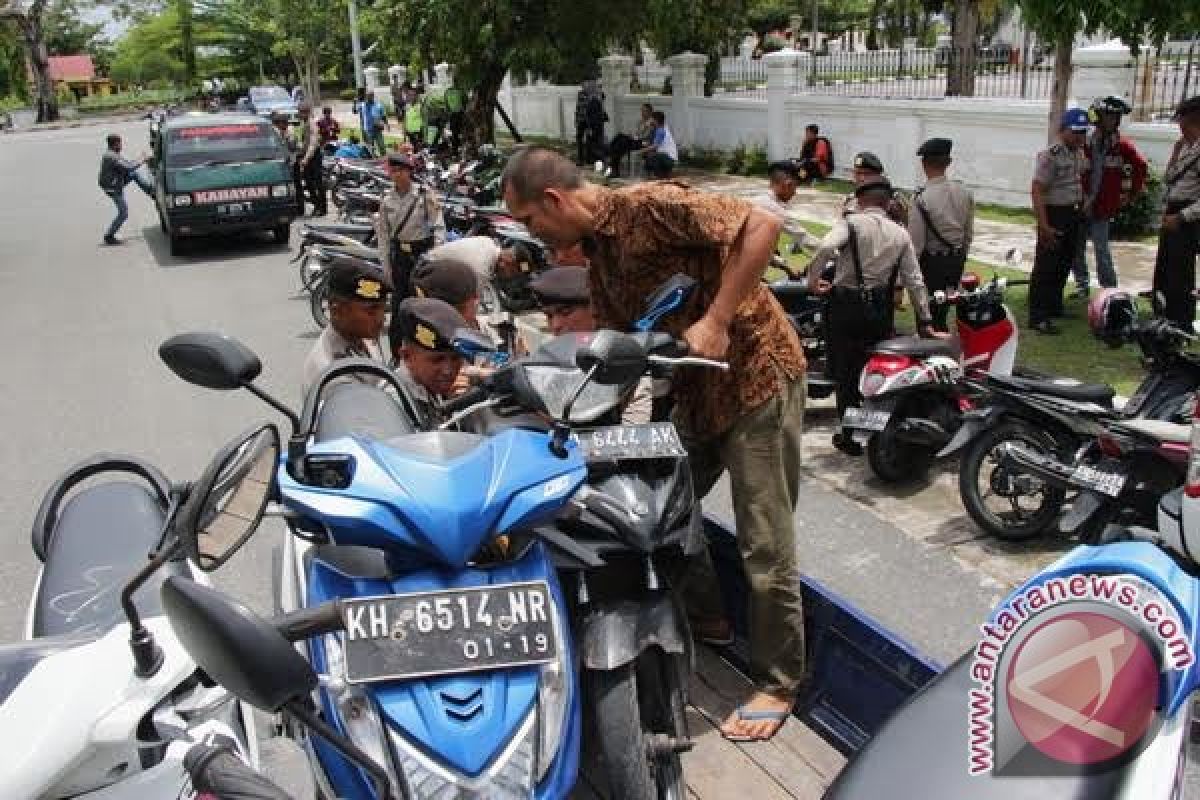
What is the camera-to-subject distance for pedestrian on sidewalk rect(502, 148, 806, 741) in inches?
127

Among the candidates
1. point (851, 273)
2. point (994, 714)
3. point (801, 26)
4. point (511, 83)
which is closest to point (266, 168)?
point (851, 273)

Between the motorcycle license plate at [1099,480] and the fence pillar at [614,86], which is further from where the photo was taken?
the fence pillar at [614,86]

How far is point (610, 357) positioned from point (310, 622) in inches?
37.6

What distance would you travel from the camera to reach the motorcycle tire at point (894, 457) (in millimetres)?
5773

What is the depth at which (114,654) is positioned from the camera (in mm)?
2102

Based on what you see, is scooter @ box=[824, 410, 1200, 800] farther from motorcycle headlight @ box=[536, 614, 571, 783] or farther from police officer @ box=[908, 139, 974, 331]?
police officer @ box=[908, 139, 974, 331]

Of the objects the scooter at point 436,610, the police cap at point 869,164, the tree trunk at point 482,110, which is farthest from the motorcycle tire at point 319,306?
the tree trunk at point 482,110

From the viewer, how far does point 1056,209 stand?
8516 millimetres

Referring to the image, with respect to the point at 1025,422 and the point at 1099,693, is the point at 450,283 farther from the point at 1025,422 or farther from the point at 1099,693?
the point at 1099,693

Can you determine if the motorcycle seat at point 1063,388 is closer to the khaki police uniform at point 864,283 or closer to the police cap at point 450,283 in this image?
the khaki police uniform at point 864,283

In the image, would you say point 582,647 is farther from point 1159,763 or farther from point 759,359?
point 1159,763

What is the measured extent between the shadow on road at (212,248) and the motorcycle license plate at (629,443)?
1245cm

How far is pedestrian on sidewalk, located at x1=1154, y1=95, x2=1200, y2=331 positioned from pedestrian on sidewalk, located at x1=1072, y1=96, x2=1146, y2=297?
2.55ft

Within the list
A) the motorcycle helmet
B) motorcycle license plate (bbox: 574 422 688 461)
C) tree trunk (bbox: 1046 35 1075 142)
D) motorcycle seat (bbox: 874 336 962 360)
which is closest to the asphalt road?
motorcycle seat (bbox: 874 336 962 360)
